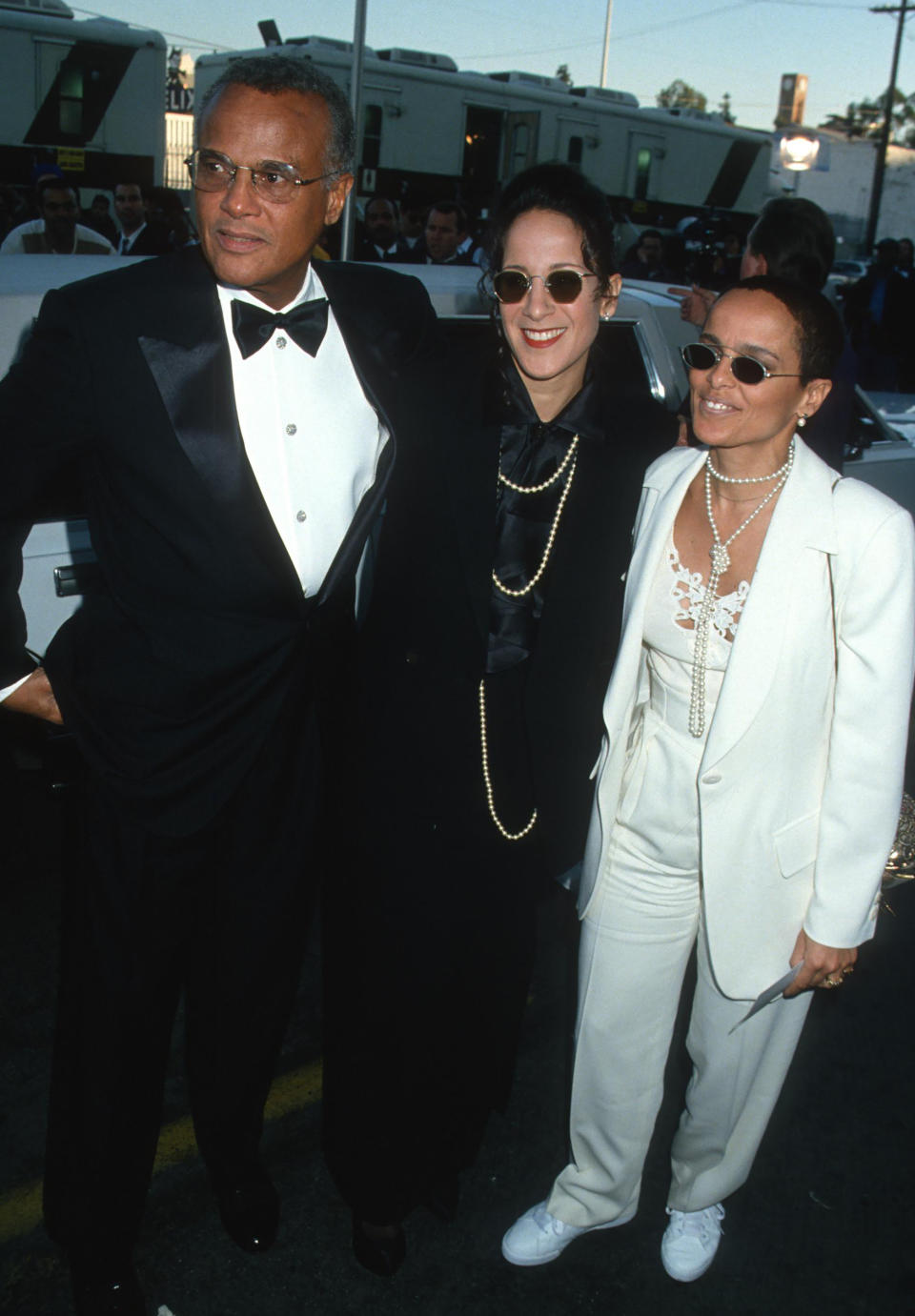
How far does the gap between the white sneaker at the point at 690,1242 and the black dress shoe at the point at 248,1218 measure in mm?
872

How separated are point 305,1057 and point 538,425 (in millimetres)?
1946

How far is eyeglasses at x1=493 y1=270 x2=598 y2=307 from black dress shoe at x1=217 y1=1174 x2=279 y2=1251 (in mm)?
1950

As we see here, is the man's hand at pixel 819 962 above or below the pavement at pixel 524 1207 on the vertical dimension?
above

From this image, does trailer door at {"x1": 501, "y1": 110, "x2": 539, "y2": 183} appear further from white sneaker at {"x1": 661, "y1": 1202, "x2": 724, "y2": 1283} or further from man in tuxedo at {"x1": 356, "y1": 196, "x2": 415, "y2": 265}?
white sneaker at {"x1": 661, "y1": 1202, "x2": 724, "y2": 1283}

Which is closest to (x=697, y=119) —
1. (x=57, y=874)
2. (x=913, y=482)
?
(x=913, y=482)

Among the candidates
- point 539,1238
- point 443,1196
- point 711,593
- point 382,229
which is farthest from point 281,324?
point 382,229

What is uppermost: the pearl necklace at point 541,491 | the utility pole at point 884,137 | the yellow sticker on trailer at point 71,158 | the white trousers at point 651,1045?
the utility pole at point 884,137

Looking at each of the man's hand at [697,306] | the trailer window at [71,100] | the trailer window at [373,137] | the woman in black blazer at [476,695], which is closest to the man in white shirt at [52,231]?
the man's hand at [697,306]

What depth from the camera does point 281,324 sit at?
2.00 meters

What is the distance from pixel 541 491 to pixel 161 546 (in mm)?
693

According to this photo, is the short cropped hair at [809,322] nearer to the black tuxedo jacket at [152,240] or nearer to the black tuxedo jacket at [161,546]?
the black tuxedo jacket at [161,546]

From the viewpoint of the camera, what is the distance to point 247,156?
1937 mm

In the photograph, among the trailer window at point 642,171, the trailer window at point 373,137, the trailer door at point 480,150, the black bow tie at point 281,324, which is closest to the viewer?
the black bow tie at point 281,324

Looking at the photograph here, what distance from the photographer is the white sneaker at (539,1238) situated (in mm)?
2461
